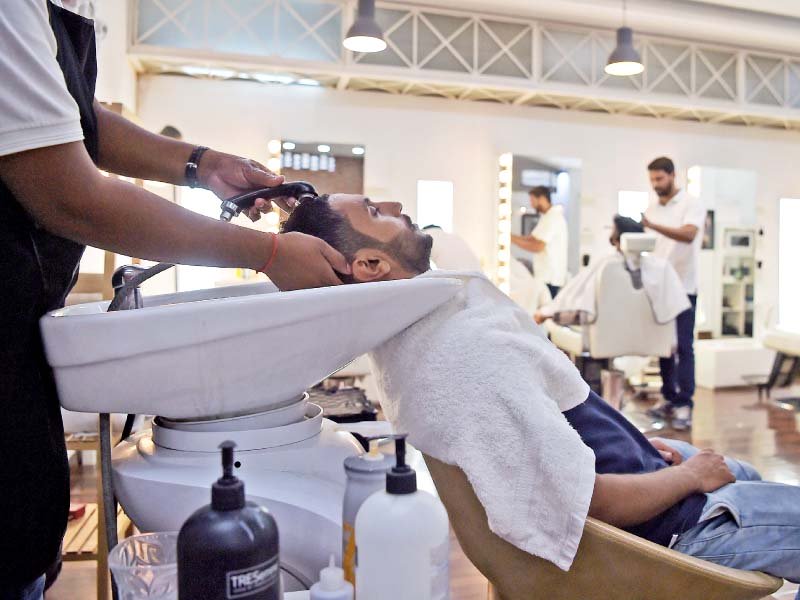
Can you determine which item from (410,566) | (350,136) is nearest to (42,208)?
(410,566)

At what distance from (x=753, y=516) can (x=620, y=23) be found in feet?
17.8

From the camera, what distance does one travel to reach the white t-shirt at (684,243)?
4203 mm

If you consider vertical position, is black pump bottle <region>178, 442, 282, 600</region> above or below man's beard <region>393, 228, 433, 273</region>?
below

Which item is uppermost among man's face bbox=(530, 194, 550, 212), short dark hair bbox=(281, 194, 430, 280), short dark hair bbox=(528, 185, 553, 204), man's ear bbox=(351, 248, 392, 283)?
short dark hair bbox=(528, 185, 553, 204)

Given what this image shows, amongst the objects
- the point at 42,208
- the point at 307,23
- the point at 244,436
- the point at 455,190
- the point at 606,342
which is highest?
the point at 307,23

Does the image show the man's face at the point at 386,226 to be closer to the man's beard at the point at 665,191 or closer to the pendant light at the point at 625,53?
the man's beard at the point at 665,191

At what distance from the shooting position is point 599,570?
3.03 ft

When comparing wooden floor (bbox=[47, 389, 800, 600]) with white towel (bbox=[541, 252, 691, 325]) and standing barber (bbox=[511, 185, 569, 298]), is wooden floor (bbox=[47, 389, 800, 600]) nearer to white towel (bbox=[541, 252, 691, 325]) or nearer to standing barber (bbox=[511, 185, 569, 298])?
white towel (bbox=[541, 252, 691, 325])

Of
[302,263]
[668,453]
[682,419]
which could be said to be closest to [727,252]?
[682,419]

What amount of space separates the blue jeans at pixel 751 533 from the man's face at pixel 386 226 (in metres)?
0.63

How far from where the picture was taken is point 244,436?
85cm

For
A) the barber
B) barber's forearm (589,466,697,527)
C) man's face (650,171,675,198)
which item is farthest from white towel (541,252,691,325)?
the barber

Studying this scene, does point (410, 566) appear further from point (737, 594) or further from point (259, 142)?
point (259, 142)

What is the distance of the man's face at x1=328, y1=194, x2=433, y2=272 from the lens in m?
1.20
